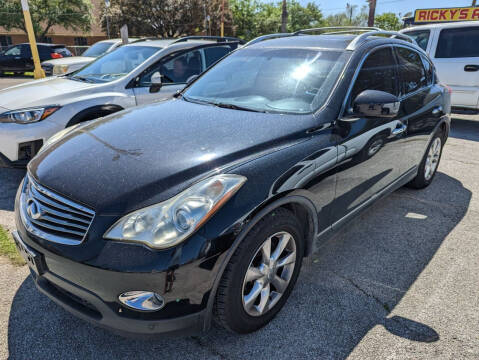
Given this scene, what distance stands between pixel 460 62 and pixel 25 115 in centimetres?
817

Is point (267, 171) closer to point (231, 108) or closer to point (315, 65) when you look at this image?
point (231, 108)

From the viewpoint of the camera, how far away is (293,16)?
60500 millimetres

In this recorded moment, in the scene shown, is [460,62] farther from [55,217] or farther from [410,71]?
[55,217]

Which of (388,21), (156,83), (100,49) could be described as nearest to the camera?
(156,83)

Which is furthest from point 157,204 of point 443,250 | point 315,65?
point 443,250

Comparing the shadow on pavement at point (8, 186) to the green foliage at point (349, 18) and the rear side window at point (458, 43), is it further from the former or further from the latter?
the green foliage at point (349, 18)

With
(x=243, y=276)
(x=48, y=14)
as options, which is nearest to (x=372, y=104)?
(x=243, y=276)

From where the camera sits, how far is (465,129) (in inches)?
316

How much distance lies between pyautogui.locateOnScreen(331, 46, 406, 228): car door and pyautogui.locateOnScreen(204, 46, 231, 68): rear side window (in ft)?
10.0

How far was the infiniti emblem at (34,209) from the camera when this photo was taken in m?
2.02

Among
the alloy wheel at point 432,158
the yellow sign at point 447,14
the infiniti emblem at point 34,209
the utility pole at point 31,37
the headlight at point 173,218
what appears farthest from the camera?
the yellow sign at point 447,14

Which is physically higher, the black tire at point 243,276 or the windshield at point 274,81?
the windshield at point 274,81

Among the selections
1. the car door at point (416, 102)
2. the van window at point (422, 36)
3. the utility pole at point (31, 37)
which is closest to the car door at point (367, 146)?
the car door at point (416, 102)

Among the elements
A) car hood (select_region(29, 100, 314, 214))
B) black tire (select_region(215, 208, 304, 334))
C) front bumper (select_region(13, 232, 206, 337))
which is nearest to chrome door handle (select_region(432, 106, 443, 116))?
car hood (select_region(29, 100, 314, 214))
